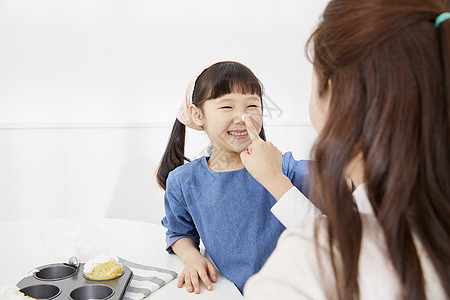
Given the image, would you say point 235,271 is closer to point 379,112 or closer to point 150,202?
point 379,112

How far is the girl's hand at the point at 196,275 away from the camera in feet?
2.79

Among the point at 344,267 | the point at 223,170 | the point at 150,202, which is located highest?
the point at 344,267

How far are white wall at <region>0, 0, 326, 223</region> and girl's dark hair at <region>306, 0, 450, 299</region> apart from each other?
215 centimetres

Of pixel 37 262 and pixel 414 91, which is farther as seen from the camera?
pixel 37 262

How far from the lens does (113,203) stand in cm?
264

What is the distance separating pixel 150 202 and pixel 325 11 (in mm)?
2326

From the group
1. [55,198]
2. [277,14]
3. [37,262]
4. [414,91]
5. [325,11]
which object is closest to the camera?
[414,91]

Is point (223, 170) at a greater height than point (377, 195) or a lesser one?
lesser

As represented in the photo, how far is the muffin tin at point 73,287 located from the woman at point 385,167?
17.3 inches

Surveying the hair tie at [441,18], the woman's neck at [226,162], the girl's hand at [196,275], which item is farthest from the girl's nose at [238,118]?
the hair tie at [441,18]

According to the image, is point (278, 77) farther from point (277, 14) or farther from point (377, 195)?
point (377, 195)

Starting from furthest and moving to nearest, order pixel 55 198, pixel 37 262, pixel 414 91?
pixel 55 198, pixel 37 262, pixel 414 91

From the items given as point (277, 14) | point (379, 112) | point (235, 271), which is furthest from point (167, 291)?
point (277, 14)

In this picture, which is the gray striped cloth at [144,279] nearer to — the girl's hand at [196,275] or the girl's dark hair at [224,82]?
the girl's hand at [196,275]
